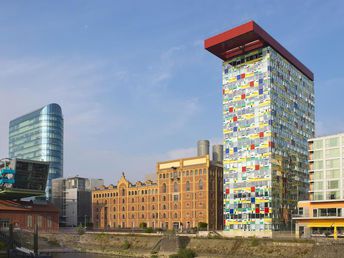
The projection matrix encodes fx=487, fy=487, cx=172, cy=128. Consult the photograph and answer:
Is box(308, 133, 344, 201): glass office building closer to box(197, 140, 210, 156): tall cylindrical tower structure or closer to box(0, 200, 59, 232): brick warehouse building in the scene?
box(197, 140, 210, 156): tall cylindrical tower structure

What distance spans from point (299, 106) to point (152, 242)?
2759 inches

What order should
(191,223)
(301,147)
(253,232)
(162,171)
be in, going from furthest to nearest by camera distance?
1. (162,171)
2. (191,223)
3. (301,147)
4. (253,232)

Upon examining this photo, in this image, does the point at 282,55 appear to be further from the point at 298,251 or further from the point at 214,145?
the point at 298,251

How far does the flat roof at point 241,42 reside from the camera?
459ft

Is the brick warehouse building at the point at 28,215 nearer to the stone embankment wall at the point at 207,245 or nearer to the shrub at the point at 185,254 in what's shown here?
the stone embankment wall at the point at 207,245

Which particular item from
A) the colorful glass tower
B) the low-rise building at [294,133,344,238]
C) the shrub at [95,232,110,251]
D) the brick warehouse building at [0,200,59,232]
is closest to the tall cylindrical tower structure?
the colorful glass tower

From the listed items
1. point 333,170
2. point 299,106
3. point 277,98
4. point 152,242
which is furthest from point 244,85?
point 152,242

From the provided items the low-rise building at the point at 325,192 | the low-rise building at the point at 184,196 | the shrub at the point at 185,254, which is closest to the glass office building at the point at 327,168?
the low-rise building at the point at 325,192

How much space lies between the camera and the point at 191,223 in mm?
175500

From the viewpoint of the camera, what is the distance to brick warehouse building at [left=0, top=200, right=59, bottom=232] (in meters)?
171

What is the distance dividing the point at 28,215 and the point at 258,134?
90628mm

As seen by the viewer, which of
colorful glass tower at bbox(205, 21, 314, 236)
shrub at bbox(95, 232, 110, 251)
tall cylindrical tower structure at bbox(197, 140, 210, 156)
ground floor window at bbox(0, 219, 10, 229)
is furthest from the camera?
tall cylindrical tower structure at bbox(197, 140, 210, 156)

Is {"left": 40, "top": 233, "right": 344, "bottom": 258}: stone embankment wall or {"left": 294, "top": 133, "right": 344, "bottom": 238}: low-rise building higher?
{"left": 294, "top": 133, "right": 344, "bottom": 238}: low-rise building

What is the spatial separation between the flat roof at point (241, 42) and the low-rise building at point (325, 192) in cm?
3576
